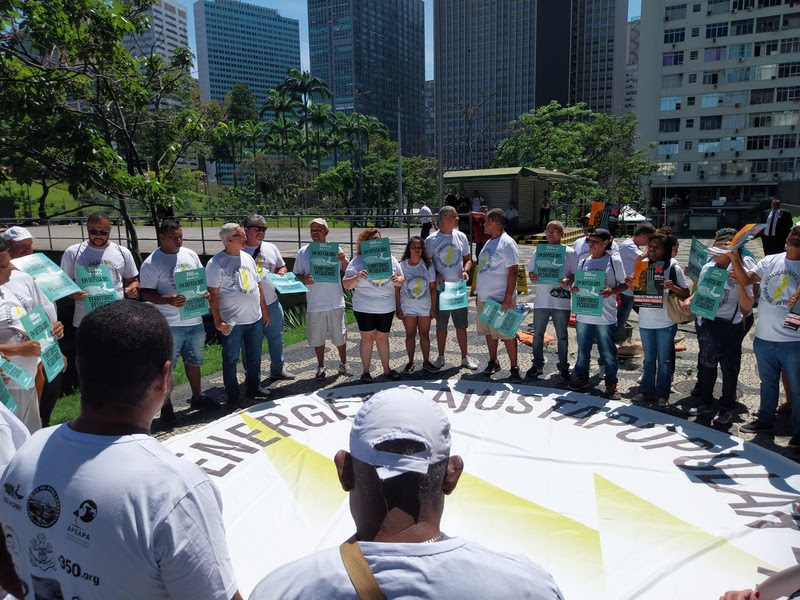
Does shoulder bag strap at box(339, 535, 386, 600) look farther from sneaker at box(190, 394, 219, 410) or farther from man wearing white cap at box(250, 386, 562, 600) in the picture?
sneaker at box(190, 394, 219, 410)

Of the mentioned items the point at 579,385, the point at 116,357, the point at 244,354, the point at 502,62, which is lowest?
the point at 579,385

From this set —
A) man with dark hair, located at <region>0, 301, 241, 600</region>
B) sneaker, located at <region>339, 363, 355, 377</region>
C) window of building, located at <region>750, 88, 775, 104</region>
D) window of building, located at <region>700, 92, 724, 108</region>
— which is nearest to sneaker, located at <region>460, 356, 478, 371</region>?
sneaker, located at <region>339, 363, 355, 377</region>

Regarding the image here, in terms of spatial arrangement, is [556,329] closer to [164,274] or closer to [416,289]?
[416,289]

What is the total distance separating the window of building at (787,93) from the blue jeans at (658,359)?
65.1 meters

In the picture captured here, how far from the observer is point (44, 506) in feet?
5.12

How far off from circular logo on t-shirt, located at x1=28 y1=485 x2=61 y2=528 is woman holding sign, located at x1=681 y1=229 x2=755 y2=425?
5.11m

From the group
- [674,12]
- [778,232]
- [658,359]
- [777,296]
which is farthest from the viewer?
[674,12]

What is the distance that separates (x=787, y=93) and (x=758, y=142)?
4976mm

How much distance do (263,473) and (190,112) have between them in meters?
6.99

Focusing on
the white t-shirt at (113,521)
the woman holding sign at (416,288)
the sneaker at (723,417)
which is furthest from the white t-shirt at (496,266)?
the white t-shirt at (113,521)

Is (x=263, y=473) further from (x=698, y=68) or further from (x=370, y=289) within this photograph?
(x=698, y=68)

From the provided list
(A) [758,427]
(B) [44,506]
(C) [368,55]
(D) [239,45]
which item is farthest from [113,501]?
(D) [239,45]

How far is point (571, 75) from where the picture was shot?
140m

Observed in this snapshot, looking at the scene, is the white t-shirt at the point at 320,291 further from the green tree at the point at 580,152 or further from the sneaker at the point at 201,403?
the green tree at the point at 580,152
